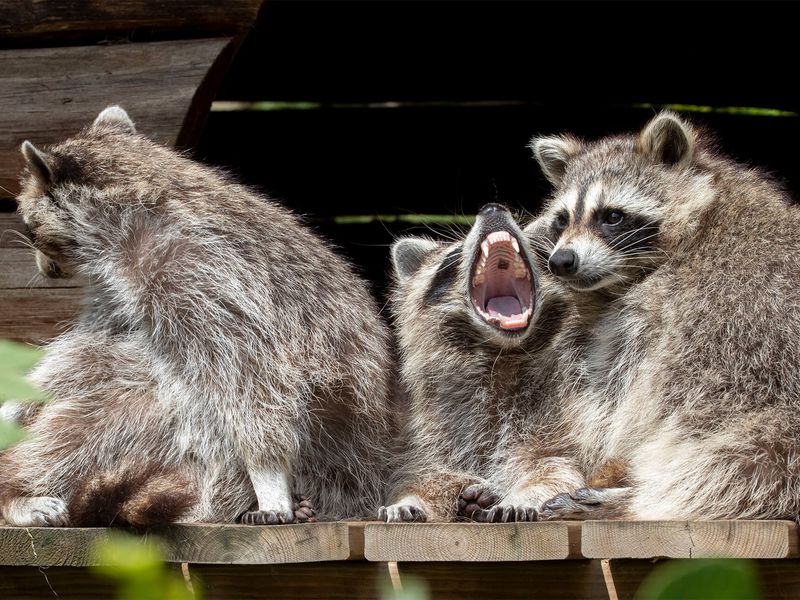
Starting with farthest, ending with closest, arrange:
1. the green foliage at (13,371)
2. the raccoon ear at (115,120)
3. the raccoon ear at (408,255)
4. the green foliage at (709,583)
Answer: the raccoon ear at (408,255) < the raccoon ear at (115,120) < the green foliage at (13,371) < the green foliage at (709,583)

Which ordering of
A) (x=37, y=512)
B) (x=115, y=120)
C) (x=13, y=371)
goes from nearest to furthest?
1. (x=13, y=371)
2. (x=37, y=512)
3. (x=115, y=120)

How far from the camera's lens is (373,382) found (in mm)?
2822

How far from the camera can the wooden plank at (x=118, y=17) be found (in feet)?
11.0

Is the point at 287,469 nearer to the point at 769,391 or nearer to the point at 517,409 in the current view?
the point at 517,409

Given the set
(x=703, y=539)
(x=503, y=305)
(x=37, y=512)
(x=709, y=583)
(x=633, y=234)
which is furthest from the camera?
(x=503, y=305)

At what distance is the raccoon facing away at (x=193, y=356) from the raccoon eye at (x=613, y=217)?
70 cm

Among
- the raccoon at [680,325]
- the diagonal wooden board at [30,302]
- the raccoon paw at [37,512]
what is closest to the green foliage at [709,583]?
the raccoon at [680,325]

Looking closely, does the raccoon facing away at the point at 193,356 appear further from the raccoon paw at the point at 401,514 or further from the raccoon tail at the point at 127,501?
the raccoon paw at the point at 401,514

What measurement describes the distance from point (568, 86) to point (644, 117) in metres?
0.51

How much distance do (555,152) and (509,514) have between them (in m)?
1.29

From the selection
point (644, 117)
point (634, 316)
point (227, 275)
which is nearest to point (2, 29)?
point (227, 275)

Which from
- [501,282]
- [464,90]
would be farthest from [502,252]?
[464,90]

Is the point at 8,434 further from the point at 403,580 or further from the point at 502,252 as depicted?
the point at 502,252

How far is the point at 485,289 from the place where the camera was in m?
2.92
